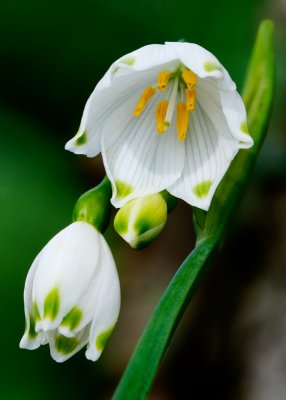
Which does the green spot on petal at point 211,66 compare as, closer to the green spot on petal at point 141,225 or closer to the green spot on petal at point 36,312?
the green spot on petal at point 141,225

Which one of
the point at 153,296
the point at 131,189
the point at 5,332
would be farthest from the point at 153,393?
the point at 131,189

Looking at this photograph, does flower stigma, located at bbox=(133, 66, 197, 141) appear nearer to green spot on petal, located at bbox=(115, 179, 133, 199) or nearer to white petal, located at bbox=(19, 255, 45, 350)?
green spot on petal, located at bbox=(115, 179, 133, 199)

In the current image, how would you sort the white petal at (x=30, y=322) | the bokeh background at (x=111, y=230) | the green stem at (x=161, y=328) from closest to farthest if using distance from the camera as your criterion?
the green stem at (x=161, y=328) → the white petal at (x=30, y=322) → the bokeh background at (x=111, y=230)

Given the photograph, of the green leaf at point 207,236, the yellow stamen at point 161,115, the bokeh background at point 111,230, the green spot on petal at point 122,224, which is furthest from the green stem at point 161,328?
the bokeh background at point 111,230

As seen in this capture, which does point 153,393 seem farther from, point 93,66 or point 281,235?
point 93,66

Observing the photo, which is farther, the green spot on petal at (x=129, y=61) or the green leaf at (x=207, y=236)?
the green spot on petal at (x=129, y=61)

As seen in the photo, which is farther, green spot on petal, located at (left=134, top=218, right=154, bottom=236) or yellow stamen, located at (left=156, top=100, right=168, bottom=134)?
yellow stamen, located at (left=156, top=100, right=168, bottom=134)

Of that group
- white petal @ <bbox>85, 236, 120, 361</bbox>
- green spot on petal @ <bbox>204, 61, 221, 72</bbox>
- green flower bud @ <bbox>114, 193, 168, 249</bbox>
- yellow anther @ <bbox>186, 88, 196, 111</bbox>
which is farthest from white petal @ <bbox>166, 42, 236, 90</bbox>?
white petal @ <bbox>85, 236, 120, 361</bbox>
